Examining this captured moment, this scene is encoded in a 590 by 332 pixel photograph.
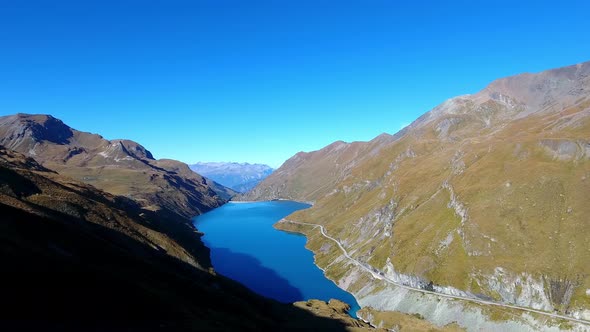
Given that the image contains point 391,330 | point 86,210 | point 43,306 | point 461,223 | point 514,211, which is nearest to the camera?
point 43,306

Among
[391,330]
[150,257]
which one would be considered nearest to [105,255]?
[150,257]

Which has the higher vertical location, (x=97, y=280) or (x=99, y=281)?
(x=97, y=280)

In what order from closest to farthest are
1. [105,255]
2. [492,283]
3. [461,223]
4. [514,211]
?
[105,255] < [492,283] < [514,211] < [461,223]

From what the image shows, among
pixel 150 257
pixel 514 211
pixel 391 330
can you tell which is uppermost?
pixel 514 211

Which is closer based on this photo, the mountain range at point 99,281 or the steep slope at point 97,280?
the steep slope at point 97,280

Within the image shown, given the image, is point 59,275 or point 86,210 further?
point 86,210

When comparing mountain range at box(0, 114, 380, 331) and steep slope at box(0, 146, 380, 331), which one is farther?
mountain range at box(0, 114, 380, 331)

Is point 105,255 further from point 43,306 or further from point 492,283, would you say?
point 492,283

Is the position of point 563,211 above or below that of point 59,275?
above
